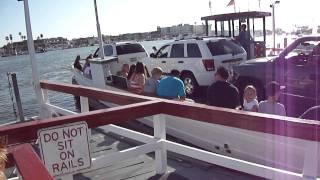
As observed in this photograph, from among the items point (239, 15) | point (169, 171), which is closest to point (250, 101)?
point (169, 171)

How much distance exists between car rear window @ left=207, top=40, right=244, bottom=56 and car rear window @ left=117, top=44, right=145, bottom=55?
4912 millimetres

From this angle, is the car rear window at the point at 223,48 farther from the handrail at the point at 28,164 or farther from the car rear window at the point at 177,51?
the handrail at the point at 28,164

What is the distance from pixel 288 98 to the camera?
8344mm

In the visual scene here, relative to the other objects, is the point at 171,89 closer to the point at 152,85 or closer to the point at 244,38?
the point at 152,85

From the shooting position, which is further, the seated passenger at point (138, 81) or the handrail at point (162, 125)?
the seated passenger at point (138, 81)

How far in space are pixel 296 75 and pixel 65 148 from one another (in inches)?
240

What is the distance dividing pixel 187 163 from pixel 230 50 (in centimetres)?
740

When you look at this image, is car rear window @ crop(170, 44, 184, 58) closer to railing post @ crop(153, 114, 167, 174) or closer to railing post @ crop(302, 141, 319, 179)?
railing post @ crop(153, 114, 167, 174)

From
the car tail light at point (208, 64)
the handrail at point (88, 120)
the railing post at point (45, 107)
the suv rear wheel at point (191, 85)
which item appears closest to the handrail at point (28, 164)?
the handrail at point (88, 120)

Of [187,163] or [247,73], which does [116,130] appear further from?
[247,73]

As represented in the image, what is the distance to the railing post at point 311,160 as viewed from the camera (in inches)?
111

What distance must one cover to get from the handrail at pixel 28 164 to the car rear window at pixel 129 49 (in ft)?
44.1

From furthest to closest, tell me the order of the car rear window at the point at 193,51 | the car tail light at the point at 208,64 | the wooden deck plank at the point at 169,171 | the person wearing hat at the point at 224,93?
the car rear window at the point at 193,51 → the car tail light at the point at 208,64 → the person wearing hat at the point at 224,93 → the wooden deck plank at the point at 169,171

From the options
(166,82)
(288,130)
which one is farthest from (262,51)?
(288,130)
